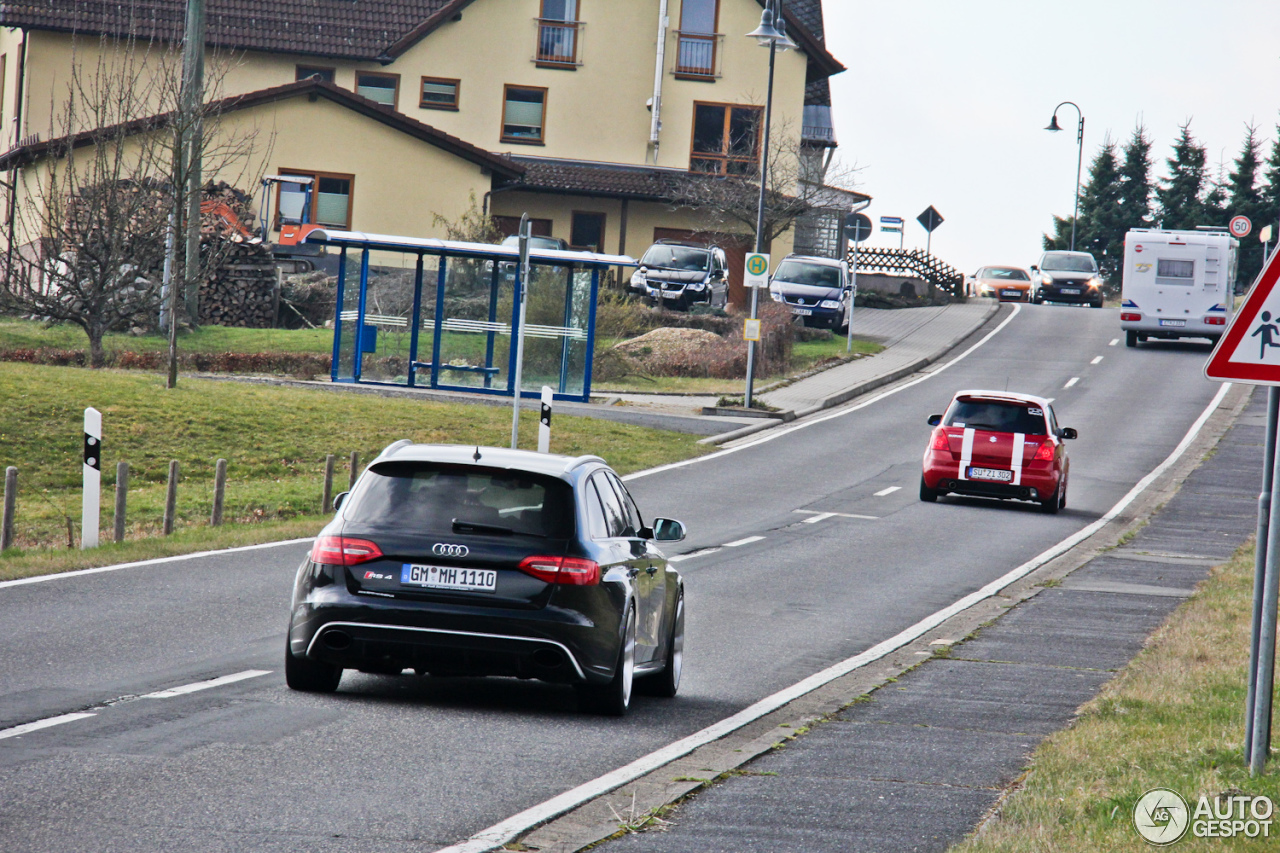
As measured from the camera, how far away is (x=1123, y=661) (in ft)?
38.6

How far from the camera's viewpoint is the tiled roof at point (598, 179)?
183 ft

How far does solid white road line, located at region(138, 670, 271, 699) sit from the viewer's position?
8766 mm

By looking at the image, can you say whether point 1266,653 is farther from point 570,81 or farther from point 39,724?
point 570,81

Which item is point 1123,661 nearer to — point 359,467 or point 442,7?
point 359,467

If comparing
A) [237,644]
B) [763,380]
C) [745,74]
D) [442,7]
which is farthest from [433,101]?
[237,644]

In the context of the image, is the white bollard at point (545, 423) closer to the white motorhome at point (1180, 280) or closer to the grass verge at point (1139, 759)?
the grass verge at point (1139, 759)

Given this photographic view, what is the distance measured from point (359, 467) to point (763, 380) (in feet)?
60.0

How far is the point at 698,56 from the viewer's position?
58656mm

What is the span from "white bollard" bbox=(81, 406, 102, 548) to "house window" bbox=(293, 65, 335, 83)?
4274cm

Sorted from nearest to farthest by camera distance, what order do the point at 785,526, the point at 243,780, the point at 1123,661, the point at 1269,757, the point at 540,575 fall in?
the point at 243,780, the point at 1269,757, the point at 540,575, the point at 1123,661, the point at 785,526

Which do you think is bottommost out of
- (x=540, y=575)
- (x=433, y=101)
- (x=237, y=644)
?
(x=237, y=644)

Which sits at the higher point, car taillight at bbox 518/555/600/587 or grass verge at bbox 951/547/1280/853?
car taillight at bbox 518/555/600/587

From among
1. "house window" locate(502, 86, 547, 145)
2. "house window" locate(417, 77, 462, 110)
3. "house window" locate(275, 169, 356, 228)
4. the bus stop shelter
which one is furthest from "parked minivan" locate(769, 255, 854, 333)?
the bus stop shelter

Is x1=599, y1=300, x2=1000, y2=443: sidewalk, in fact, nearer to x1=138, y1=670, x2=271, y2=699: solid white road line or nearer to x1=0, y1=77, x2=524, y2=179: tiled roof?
x1=0, y1=77, x2=524, y2=179: tiled roof
